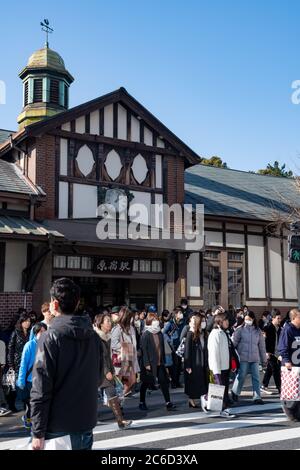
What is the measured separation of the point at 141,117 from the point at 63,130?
2.77m

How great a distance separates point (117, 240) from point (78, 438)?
12.2 metres

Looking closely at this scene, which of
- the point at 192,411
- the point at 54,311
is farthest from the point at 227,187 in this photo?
the point at 54,311

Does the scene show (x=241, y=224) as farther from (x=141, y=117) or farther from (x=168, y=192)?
(x=141, y=117)

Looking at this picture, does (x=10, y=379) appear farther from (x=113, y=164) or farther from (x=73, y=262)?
(x=113, y=164)

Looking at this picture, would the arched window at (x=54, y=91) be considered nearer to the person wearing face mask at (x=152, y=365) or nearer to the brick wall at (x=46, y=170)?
the brick wall at (x=46, y=170)

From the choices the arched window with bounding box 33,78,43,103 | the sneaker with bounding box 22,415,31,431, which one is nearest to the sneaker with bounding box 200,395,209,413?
the sneaker with bounding box 22,415,31,431

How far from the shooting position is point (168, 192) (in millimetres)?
18578

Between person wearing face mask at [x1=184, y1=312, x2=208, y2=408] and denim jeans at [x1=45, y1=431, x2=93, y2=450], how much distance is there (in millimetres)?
5571

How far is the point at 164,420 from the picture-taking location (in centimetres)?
864

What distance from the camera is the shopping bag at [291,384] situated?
8.43 m

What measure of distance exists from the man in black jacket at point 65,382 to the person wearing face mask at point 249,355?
6616 millimetres

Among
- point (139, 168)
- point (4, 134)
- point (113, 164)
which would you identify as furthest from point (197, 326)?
point (4, 134)

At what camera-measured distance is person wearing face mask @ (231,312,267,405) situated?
1023cm

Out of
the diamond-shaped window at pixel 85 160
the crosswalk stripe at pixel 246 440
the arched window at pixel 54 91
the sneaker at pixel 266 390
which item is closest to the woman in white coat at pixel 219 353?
the crosswalk stripe at pixel 246 440
